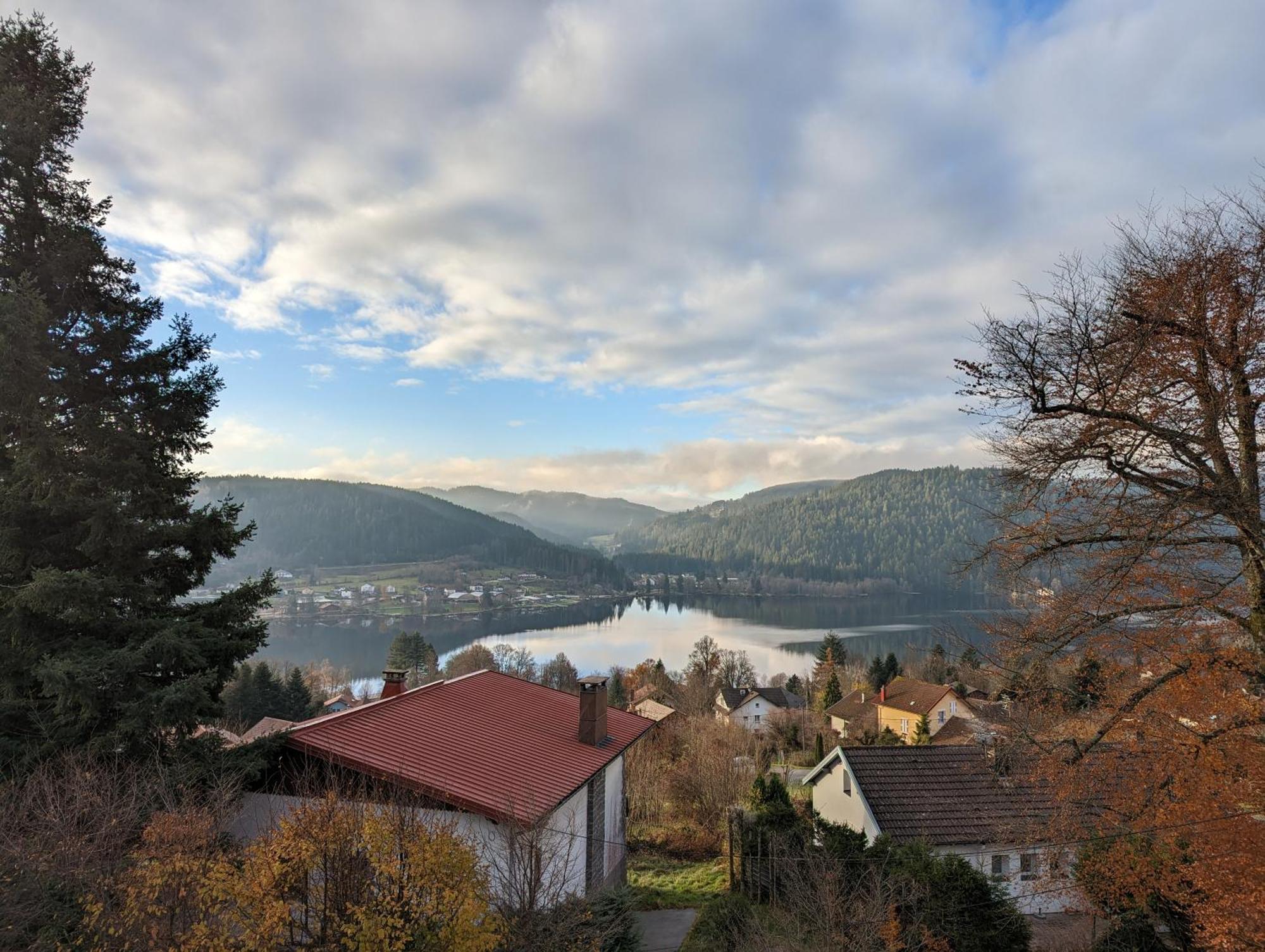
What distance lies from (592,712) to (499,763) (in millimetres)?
3237

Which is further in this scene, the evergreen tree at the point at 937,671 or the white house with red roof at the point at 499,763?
the evergreen tree at the point at 937,671

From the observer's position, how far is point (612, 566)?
19988 centimetres

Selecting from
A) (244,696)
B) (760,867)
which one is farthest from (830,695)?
(244,696)

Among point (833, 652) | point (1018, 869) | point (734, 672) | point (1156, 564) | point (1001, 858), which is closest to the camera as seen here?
point (1156, 564)

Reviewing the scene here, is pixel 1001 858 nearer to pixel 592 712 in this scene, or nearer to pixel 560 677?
pixel 592 712

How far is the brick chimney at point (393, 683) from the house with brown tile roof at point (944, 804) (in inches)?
450

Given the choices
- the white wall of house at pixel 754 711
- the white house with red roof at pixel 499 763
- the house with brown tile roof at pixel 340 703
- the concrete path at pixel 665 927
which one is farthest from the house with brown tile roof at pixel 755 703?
the white house with red roof at pixel 499 763

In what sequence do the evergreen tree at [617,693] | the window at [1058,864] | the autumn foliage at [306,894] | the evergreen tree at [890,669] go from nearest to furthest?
the autumn foliage at [306,894] < the window at [1058,864] < the evergreen tree at [617,693] < the evergreen tree at [890,669]

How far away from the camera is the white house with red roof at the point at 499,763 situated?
9141 mm

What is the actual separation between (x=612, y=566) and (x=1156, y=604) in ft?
633

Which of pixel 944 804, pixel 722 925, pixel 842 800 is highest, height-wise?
pixel 944 804

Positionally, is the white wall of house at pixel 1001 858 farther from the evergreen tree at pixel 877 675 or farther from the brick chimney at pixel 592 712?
the evergreen tree at pixel 877 675

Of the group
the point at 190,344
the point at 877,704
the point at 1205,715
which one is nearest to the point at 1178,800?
the point at 1205,715

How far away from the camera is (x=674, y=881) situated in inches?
682
